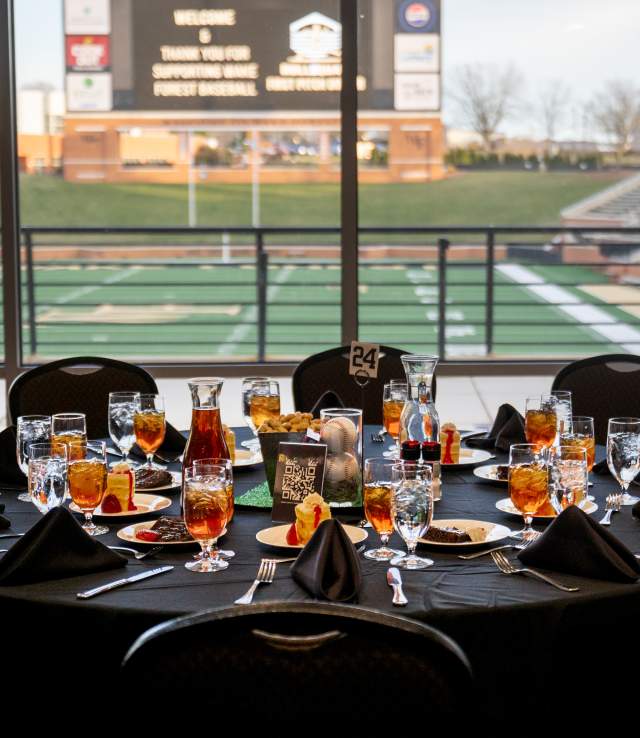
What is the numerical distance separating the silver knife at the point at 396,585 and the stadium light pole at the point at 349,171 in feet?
11.2

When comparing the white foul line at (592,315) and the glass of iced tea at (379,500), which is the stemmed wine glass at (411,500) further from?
the white foul line at (592,315)

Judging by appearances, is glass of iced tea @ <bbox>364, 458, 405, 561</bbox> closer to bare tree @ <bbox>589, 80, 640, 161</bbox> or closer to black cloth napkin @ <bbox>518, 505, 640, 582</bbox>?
black cloth napkin @ <bbox>518, 505, 640, 582</bbox>

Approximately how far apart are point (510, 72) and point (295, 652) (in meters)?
6.15

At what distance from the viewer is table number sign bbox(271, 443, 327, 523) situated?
6.86 feet

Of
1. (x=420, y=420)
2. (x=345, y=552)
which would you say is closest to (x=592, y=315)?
(x=420, y=420)

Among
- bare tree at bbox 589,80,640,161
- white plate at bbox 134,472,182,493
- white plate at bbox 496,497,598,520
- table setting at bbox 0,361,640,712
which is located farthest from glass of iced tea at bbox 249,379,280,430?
bare tree at bbox 589,80,640,161

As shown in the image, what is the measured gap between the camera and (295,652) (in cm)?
115

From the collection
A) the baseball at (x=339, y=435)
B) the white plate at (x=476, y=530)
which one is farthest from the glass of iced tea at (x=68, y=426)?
the white plate at (x=476, y=530)

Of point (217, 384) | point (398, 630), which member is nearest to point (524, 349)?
point (217, 384)

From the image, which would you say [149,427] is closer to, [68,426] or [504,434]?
[68,426]

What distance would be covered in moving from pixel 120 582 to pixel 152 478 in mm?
715

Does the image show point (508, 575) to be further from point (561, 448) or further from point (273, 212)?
point (273, 212)

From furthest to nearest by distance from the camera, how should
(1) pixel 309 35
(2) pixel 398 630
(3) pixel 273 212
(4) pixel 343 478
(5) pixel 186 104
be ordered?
(3) pixel 273 212 → (5) pixel 186 104 → (1) pixel 309 35 → (4) pixel 343 478 → (2) pixel 398 630

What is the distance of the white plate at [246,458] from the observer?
258cm
